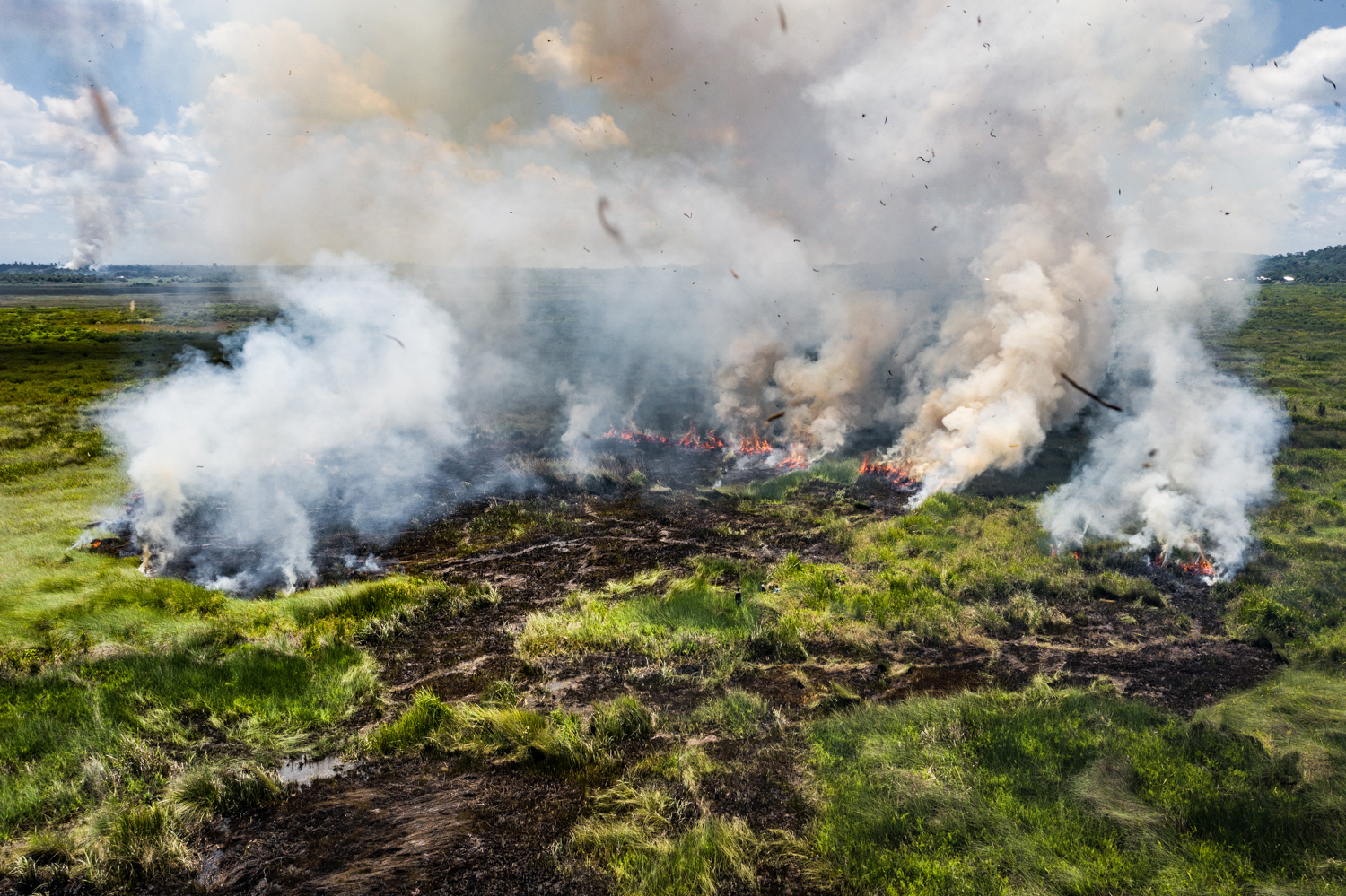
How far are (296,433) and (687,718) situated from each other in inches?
892

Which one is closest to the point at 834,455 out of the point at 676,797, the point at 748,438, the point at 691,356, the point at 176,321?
the point at 748,438

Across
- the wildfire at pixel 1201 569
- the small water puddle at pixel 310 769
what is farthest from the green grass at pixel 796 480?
→ the small water puddle at pixel 310 769

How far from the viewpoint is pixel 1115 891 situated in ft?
24.1

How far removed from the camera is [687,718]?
1138cm

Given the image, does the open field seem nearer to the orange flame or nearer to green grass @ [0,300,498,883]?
green grass @ [0,300,498,883]

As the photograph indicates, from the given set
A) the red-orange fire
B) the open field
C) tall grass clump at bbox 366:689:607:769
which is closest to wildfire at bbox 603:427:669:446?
the open field

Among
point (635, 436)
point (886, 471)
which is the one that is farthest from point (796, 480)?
point (635, 436)

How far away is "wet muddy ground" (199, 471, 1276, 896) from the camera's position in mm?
8141

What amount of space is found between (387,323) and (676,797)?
103ft

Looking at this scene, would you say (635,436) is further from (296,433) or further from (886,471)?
(296,433)

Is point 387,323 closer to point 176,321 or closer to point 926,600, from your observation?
point 926,600

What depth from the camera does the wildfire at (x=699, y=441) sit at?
1330 inches

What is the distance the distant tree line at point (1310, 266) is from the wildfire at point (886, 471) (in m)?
144

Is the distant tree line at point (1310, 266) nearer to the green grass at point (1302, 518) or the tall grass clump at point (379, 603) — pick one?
the green grass at point (1302, 518)
